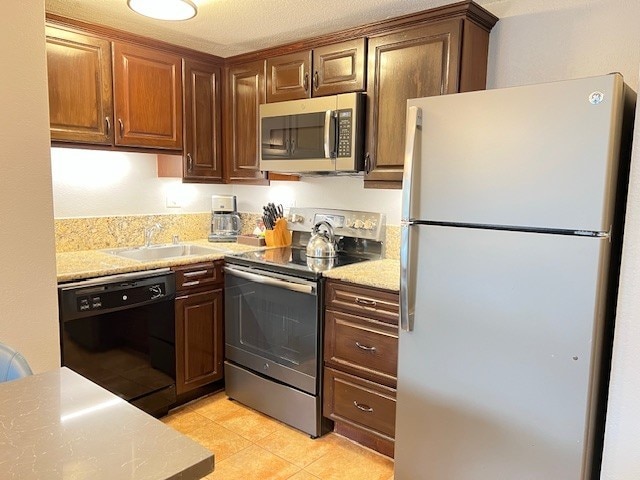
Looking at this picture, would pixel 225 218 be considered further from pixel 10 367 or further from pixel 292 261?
pixel 10 367

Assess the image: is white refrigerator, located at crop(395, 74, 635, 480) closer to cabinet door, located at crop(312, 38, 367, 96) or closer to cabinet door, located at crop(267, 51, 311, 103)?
cabinet door, located at crop(312, 38, 367, 96)

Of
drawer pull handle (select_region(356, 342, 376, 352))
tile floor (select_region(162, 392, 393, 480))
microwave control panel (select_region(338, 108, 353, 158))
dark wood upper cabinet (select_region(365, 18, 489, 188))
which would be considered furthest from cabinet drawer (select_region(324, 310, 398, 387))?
microwave control panel (select_region(338, 108, 353, 158))

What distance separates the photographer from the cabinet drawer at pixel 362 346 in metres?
2.27

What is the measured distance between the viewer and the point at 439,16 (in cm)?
229

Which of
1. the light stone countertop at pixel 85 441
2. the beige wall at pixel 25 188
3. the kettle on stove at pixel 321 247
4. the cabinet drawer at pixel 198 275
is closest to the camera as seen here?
the light stone countertop at pixel 85 441

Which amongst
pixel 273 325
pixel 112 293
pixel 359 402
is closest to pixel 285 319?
pixel 273 325

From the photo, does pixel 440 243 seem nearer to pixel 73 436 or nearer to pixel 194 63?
pixel 73 436

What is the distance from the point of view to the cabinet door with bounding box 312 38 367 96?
2.59 m

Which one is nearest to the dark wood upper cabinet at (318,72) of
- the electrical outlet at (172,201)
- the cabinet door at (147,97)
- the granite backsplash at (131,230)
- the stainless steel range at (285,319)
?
the cabinet door at (147,97)

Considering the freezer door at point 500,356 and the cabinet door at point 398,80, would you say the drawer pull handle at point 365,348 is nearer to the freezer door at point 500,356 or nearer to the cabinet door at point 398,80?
the freezer door at point 500,356

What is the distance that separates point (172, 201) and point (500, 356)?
257 centimetres

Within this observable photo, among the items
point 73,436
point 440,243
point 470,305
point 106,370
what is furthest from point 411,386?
point 106,370

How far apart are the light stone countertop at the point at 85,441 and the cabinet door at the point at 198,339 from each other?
5.68 feet

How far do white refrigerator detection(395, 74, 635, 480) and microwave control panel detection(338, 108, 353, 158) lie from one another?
0.70 meters
